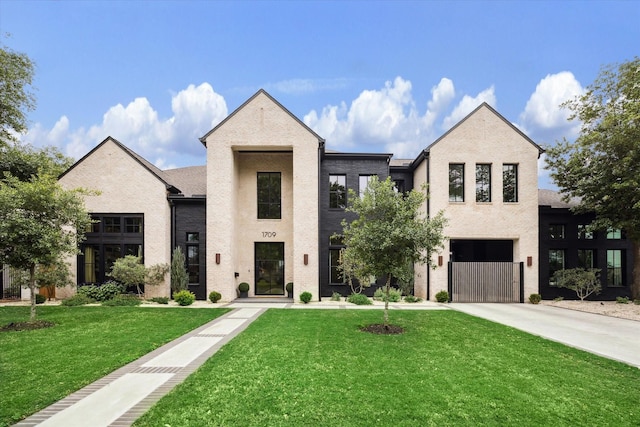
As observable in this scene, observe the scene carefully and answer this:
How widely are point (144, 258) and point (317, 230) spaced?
9403 millimetres

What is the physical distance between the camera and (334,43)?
22891mm

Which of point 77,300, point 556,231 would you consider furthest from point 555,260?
point 77,300

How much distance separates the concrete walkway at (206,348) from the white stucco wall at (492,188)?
122 inches

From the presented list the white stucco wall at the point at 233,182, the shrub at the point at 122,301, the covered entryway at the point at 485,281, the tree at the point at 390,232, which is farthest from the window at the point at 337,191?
the shrub at the point at 122,301

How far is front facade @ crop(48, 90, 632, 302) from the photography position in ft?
58.9

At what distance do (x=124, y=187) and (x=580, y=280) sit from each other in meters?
24.9

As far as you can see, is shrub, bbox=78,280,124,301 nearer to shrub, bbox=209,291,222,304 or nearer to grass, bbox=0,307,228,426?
grass, bbox=0,307,228,426

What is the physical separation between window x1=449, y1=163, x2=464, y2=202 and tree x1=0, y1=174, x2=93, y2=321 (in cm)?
1726

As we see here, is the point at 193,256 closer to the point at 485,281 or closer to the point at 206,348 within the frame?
the point at 206,348

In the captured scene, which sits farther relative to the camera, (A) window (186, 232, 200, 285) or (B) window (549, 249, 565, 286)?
(B) window (549, 249, 565, 286)

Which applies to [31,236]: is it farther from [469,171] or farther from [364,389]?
[469,171]

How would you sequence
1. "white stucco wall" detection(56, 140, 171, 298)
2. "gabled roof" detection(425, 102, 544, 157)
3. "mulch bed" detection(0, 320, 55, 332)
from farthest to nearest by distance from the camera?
1. "gabled roof" detection(425, 102, 544, 157)
2. "white stucco wall" detection(56, 140, 171, 298)
3. "mulch bed" detection(0, 320, 55, 332)

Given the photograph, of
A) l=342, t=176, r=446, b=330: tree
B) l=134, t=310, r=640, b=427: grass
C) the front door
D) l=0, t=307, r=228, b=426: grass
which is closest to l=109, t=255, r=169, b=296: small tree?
l=0, t=307, r=228, b=426: grass

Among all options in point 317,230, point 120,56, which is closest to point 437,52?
point 317,230
